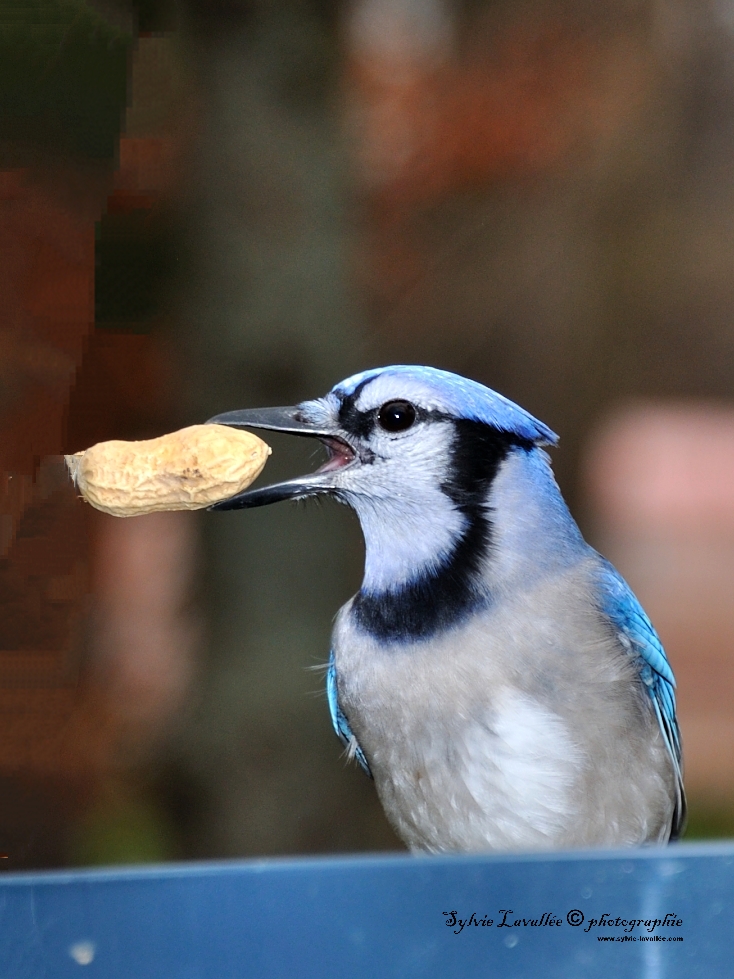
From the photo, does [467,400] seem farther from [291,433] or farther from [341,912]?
[341,912]

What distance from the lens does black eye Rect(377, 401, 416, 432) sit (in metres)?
0.86

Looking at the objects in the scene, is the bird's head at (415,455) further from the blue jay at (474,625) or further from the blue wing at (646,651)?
the blue wing at (646,651)

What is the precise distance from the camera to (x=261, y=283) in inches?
54.3

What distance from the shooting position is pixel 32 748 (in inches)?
58.6

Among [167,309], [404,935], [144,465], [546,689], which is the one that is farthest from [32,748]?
[404,935]

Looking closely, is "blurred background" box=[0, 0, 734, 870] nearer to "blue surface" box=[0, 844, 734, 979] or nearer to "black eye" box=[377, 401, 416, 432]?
"black eye" box=[377, 401, 416, 432]

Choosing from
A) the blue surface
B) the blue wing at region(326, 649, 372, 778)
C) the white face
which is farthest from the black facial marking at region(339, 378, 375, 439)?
the blue surface

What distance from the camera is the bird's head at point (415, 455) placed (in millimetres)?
856

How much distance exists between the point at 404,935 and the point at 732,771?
181 cm

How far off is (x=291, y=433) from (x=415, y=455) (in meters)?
0.11

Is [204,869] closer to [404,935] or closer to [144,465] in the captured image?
[404,935]

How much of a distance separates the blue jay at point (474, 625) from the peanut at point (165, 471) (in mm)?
20

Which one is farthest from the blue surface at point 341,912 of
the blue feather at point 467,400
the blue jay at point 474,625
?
the blue feather at point 467,400

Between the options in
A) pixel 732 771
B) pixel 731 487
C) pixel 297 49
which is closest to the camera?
pixel 297 49
